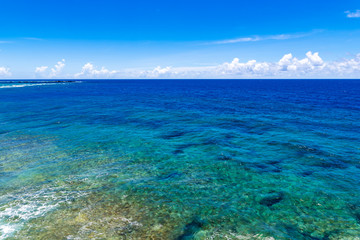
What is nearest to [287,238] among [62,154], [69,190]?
[69,190]

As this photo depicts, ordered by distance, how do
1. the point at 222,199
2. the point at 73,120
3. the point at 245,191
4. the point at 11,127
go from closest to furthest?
the point at 222,199
the point at 245,191
the point at 11,127
the point at 73,120

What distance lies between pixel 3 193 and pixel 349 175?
3161 centimetres

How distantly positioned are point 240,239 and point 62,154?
2244 centimetres

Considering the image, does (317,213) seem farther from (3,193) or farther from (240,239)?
(3,193)

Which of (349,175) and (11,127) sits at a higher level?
(11,127)

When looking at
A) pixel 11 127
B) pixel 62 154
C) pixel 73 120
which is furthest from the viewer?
pixel 73 120

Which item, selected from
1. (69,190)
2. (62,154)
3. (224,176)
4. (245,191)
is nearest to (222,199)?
(245,191)

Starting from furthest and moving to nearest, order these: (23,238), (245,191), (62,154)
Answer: (62,154) → (245,191) → (23,238)

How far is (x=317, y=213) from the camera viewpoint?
1477 cm

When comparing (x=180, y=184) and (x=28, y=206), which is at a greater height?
(x=28, y=206)

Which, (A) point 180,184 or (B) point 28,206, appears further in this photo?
(A) point 180,184

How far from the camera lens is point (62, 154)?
25109mm

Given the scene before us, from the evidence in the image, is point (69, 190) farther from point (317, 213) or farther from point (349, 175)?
point (349, 175)

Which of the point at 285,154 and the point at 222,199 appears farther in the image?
the point at 285,154
